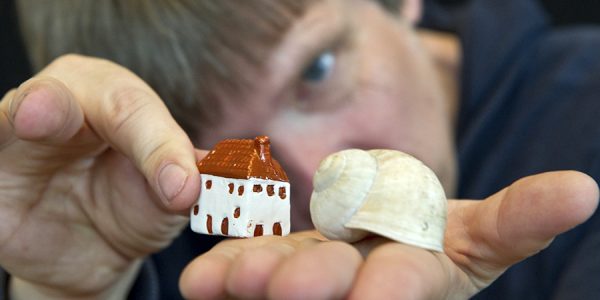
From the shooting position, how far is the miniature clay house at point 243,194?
625mm

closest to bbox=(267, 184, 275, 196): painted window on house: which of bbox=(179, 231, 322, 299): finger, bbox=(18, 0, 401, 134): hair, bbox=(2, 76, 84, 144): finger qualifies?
bbox=(179, 231, 322, 299): finger

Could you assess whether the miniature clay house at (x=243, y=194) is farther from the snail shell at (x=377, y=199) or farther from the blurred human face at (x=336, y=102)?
the blurred human face at (x=336, y=102)

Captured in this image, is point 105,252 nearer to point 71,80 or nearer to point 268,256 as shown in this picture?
point 71,80

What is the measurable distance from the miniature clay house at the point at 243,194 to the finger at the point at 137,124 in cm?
2

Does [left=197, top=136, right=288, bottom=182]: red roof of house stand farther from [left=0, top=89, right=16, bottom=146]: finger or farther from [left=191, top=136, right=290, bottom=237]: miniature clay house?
[left=0, top=89, right=16, bottom=146]: finger

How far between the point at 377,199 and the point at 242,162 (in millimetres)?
138

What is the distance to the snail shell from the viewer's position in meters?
0.56

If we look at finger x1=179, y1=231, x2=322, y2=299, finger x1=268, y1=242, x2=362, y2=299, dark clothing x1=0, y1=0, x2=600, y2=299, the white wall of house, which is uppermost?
finger x1=268, y1=242, x2=362, y2=299

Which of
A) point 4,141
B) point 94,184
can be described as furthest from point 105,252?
point 4,141

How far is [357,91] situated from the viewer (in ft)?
4.00

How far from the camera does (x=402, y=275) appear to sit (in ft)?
1.52

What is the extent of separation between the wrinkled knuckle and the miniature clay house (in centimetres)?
10

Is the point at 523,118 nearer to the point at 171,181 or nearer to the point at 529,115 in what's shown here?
the point at 529,115

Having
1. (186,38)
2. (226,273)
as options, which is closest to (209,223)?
(226,273)
